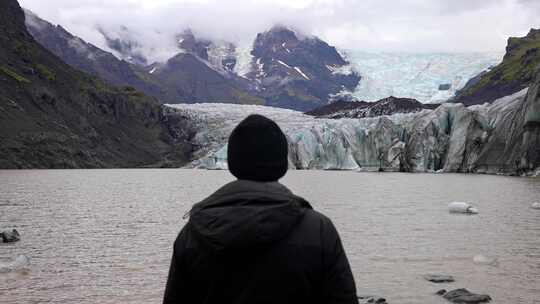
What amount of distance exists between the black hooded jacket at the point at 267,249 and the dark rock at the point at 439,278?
1388 cm

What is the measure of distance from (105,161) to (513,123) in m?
101

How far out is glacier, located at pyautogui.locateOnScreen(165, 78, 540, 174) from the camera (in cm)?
8406

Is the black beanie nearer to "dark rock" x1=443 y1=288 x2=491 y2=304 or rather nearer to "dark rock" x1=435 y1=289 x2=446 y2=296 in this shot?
"dark rock" x1=443 y1=288 x2=491 y2=304

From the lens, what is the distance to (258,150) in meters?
4.11

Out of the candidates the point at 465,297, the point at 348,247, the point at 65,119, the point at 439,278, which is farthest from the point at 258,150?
the point at 65,119

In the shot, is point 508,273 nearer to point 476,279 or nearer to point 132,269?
point 476,279

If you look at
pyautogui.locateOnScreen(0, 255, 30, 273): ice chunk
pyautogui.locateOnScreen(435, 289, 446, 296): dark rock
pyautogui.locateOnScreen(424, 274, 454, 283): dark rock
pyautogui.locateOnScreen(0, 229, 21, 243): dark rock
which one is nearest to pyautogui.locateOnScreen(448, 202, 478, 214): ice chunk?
pyautogui.locateOnScreen(424, 274, 454, 283): dark rock

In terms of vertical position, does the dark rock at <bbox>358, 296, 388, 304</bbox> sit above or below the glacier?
above

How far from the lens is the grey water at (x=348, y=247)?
16062 mm

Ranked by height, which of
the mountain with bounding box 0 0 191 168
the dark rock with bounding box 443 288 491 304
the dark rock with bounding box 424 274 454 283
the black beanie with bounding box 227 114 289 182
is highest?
the black beanie with bounding box 227 114 289 182

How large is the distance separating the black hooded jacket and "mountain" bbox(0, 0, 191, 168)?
12532cm

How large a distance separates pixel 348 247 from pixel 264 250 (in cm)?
2022

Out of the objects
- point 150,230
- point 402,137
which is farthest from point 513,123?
point 150,230

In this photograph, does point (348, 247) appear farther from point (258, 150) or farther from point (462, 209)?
point (258, 150)
